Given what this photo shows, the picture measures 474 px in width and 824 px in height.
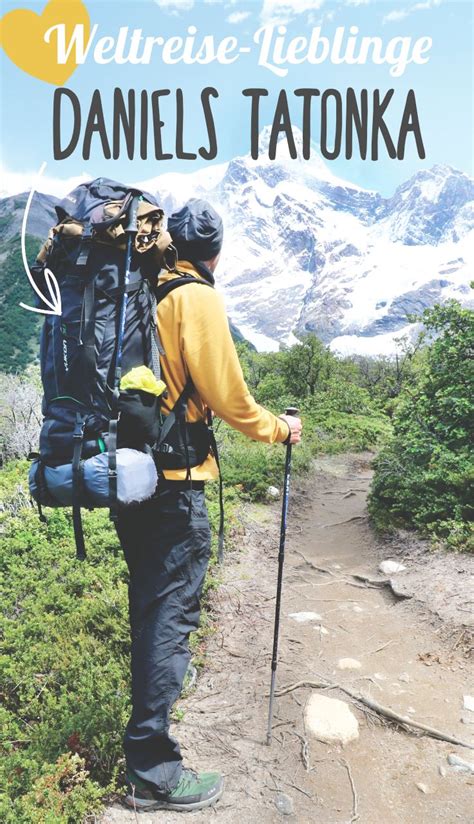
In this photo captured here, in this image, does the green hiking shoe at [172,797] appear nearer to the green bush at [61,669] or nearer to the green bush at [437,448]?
the green bush at [61,669]

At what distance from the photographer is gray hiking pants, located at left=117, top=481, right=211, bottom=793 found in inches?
112

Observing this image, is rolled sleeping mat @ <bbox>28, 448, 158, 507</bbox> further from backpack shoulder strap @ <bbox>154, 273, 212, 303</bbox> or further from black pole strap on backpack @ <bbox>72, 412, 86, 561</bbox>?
backpack shoulder strap @ <bbox>154, 273, 212, 303</bbox>

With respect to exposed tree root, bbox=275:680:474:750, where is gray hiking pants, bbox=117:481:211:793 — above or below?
above

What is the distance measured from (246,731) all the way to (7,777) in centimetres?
153

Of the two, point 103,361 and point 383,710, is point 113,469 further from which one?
point 383,710

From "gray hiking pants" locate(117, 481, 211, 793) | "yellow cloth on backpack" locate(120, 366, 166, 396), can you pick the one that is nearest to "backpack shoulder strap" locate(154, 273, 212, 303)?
"yellow cloth on backpack" locate(120, 366, 166, 396)

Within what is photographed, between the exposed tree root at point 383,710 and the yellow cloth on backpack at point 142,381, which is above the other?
the yellow cloth on backpack at point 142,381

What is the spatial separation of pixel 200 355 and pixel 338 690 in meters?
3.03

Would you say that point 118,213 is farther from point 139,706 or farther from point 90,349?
point 139,706

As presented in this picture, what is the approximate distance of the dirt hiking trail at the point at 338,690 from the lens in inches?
122

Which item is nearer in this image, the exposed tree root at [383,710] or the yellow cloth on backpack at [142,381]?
the yellow cloth on backpack at [142,381]

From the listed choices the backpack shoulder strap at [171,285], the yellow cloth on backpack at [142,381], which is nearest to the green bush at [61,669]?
the yellow cloth on backpack at [142,381]

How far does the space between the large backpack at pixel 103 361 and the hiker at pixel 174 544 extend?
19cm

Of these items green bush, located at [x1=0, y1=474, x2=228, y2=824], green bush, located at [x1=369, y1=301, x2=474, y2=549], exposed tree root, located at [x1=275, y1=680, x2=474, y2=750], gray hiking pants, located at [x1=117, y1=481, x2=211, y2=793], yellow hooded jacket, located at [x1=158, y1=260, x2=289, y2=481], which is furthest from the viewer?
green bush, located at [x1=369, y1=301, x2=474, y2=549]
